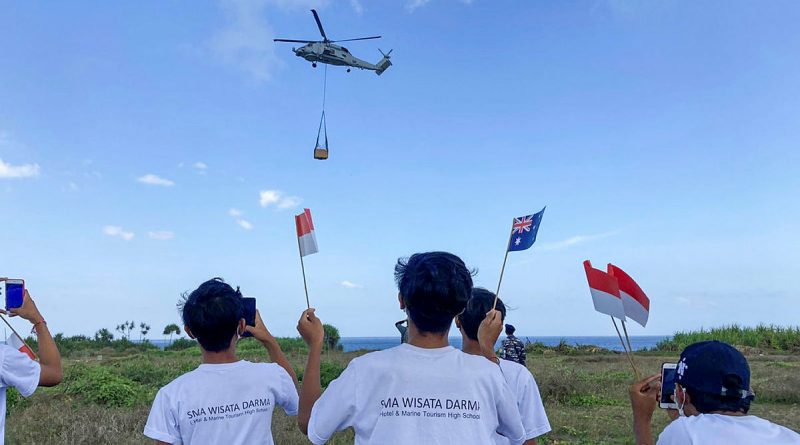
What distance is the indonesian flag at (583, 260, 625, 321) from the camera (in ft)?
11.3

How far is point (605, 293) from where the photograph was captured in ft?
11.4

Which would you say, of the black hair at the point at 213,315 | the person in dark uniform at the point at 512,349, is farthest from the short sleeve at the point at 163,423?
the person in dark uniform at the point at 512,349

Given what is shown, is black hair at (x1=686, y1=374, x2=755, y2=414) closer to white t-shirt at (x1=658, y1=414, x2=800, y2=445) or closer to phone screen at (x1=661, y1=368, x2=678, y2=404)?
white t-shirt at (x1=658, y1=414, x2=800, y2=445)

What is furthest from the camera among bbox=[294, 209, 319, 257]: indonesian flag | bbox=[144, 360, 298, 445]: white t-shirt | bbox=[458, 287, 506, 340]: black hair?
bbox=[294, 209, 319, 257]: indonesian flag

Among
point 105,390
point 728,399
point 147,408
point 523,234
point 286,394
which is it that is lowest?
point 147,408

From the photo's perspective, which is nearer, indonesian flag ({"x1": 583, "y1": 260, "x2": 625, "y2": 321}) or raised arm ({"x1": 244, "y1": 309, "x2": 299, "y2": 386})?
raised arm ({"x1": 244, "y1": 309, "x2": 299, "y2": 386})

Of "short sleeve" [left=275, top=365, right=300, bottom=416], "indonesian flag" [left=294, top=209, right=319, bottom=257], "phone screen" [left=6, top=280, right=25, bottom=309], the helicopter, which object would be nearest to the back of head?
"short sleeve" [left=275, top=365, right=300, bottom=416]

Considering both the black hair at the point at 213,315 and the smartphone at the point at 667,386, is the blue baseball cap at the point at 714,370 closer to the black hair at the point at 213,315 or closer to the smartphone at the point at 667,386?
the smartphone at the point at 667,386

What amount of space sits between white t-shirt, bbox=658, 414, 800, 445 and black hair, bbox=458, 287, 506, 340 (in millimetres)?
1025

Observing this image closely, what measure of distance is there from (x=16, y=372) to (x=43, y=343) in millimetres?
243

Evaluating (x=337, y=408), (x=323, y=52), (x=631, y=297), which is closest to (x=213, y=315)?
(x=337, y=408)

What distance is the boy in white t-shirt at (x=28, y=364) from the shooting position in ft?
9.20

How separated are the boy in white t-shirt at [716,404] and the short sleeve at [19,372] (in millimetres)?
2736

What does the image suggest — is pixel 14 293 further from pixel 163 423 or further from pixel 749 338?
pixel 749 338
